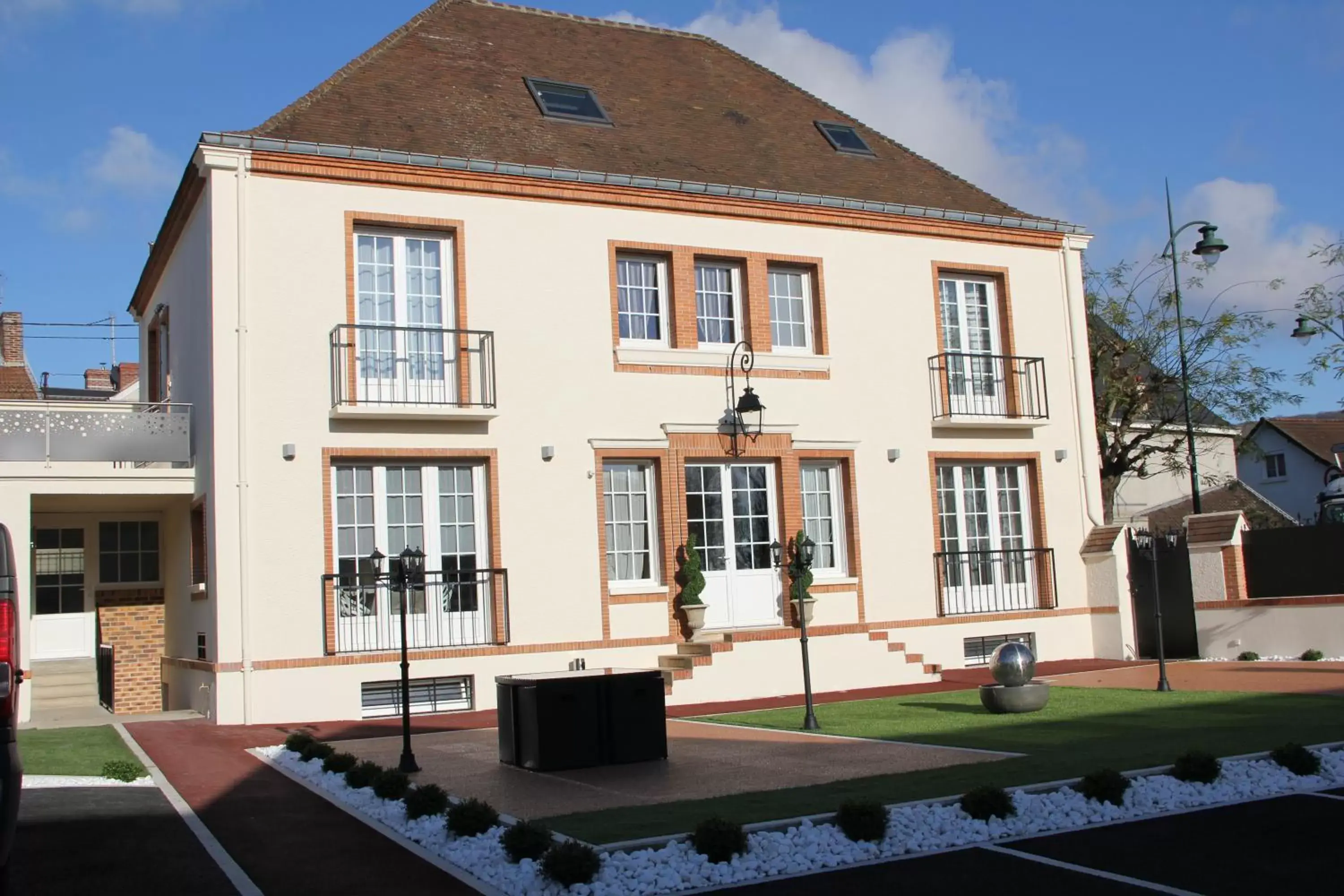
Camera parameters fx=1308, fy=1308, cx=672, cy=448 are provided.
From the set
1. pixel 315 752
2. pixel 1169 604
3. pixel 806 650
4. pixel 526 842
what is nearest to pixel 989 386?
pixel 1169 604

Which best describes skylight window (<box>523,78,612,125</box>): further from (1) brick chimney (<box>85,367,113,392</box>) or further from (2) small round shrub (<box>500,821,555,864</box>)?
(1) brick chimney (<box>85,367,113,392</box>)

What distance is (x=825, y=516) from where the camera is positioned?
774 inches

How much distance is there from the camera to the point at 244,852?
8156 mm

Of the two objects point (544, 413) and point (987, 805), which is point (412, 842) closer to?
point (987, 805)

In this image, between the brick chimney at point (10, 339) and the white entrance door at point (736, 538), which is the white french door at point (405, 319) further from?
the brick chimney at point (10, 339)

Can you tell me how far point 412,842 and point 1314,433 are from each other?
49.0 metres

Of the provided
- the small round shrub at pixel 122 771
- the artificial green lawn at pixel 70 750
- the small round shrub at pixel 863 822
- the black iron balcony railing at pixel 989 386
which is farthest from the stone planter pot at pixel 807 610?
the small round shrub at pixel 863 822

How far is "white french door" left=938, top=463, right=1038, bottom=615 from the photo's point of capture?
20266mm

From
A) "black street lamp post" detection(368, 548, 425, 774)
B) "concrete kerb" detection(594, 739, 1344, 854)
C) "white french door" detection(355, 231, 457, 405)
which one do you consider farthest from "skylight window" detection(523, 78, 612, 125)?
"concrete kerb" detection(594, 739, 1344, 854)

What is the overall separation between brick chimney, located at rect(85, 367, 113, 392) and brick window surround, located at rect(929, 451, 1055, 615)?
29579mm

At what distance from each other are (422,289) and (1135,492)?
29661 millimetres

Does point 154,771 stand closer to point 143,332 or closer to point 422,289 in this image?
point 422,289

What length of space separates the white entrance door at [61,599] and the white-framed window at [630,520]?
320 inches

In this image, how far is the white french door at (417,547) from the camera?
1636 centimetres
